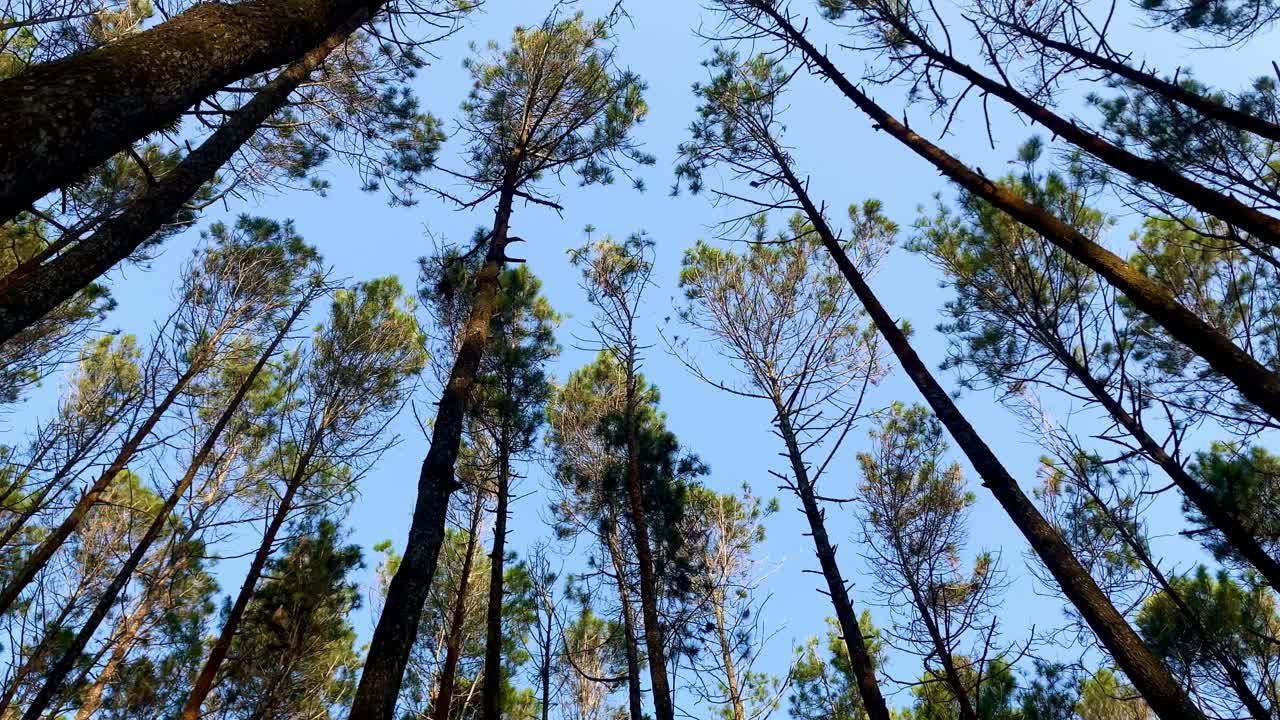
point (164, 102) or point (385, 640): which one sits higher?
point (164, 102)

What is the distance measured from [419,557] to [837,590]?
4290 millimetres

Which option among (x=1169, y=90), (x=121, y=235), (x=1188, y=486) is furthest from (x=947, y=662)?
(x=121, y=235)

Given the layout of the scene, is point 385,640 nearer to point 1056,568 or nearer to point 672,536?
point 1056,568

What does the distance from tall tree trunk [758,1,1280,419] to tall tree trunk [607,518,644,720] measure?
6.13 m

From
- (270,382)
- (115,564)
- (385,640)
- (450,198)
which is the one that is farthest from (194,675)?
(385,640)

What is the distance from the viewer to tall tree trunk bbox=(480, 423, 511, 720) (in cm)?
607

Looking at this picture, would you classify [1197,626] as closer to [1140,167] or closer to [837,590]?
[837,590]

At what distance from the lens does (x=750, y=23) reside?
21.4 feet

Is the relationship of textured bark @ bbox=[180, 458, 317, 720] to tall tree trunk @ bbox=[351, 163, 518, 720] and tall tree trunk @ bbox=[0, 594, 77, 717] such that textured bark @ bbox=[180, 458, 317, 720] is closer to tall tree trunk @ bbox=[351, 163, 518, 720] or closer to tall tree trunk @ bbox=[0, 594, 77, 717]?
tall tree trunk @ bbox=[0, 594, 77, 717]

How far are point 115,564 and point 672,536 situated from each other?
8946mm

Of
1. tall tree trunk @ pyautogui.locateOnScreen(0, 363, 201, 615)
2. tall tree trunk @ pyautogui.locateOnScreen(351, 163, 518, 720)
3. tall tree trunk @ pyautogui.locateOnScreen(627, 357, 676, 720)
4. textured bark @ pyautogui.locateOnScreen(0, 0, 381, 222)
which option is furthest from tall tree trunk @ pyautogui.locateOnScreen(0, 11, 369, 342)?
tall tree trunk @ pyautogui.locateOnScreen(627, 357, 676, 720)

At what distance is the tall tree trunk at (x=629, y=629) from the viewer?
7695 millimetres

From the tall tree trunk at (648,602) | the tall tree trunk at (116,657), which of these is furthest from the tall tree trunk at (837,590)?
the tall tree trunk at (116,657)

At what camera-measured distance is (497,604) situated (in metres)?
6.84
